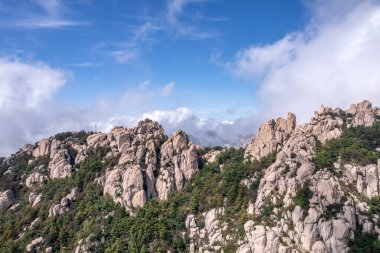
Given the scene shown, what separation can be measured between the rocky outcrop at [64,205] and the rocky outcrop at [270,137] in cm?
6670

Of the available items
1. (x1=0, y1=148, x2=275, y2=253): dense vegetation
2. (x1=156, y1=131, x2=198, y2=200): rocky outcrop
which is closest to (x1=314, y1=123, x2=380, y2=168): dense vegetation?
(x1=0, y1=148, x2=275, y2=253): dense vegetation

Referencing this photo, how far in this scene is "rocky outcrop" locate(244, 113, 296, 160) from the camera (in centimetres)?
14438

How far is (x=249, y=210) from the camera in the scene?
11769 centimetres

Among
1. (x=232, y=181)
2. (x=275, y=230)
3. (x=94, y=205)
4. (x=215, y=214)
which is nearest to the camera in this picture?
(x=275, y=230)

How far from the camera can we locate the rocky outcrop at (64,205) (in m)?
148

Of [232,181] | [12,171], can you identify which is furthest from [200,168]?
[12,171]

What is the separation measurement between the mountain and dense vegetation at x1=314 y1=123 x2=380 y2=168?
13.8 inches

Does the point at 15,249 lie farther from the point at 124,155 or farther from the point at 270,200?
the point at 270,200

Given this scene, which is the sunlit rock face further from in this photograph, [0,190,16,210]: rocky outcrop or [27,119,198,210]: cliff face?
[0,190,16,210]: rocky outcrop

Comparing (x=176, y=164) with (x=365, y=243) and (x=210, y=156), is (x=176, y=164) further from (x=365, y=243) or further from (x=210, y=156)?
(x=365, y=243)

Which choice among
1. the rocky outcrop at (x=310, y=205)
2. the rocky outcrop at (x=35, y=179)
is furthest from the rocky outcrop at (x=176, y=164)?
the rocky outcrop at (x=35, y=179)

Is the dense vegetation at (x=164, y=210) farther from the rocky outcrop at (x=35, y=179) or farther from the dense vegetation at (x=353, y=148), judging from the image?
the rocky outcrop at (x=35, y=179)

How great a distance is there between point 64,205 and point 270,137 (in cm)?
8023

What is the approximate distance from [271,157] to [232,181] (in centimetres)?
1664
